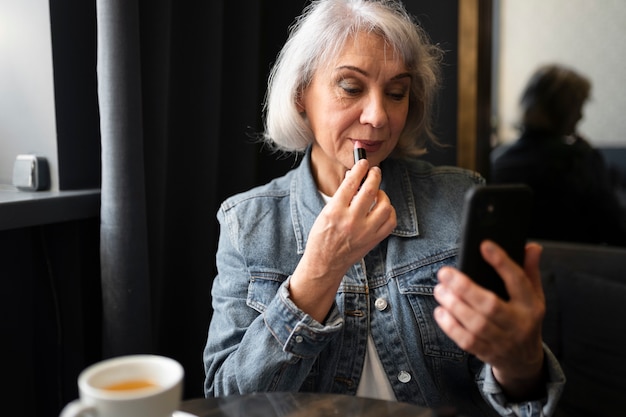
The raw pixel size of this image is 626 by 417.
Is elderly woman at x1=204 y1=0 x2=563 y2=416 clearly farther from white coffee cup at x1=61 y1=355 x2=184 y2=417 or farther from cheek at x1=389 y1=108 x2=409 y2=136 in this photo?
white coffee cup at x1=61 y1=355 x2=184 y2=417

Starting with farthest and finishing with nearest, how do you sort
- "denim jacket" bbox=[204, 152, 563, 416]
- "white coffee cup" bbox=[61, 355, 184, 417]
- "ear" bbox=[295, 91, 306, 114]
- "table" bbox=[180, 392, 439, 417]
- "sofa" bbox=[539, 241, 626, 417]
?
1. "sofa" bbox=[539, 241, 626, 417]
2. "ear" bbox=[295, 91, 306, 114]
3. "denim jacket" bbox=[204, 152, 563, 416]
4. "table" bbox=[180, 392, 439, 417]
5. "white coffee cup" bbox=[61, 355, 184, 417]

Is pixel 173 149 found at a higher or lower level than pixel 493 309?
higher

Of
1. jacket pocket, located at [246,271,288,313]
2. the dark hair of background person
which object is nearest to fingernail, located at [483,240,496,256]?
jacket pocket, located at [246,271,288,313]

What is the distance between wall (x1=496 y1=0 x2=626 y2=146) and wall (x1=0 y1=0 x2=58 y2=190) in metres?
1.30

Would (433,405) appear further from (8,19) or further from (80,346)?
(8,19)

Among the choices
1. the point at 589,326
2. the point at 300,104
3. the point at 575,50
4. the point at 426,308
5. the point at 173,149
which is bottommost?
the point at 589,326

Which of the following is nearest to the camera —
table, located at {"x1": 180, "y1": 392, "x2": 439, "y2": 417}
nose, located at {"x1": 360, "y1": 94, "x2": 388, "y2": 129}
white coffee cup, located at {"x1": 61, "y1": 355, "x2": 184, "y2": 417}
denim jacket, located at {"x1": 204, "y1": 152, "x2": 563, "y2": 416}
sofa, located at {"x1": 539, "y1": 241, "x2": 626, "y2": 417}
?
white coffee cup, located at {"x1": 61, "y1": 355, "x2": 184, "y2": 417}

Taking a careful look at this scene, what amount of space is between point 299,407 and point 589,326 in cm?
110

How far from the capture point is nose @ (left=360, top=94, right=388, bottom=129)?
1.14 m

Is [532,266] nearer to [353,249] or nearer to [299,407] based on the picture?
[353,249]

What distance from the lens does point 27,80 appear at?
52.9 inches

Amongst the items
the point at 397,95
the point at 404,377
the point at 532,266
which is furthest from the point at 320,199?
the point at 532,266

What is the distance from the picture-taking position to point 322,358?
1.10 m

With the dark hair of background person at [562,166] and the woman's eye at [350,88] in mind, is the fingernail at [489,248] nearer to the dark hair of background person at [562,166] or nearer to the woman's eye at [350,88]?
the woman's eye at [350,88]
